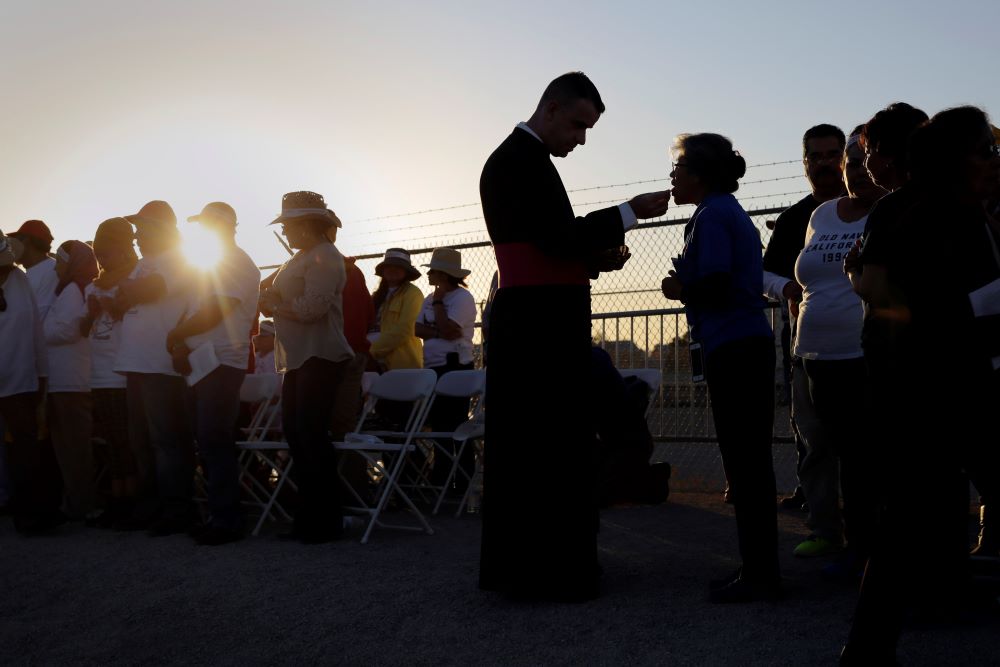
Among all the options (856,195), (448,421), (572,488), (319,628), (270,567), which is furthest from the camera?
(448,421)

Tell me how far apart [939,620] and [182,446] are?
448cm

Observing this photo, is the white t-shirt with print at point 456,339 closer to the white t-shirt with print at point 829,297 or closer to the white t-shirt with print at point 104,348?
the white t-shirt with print at point 104,348

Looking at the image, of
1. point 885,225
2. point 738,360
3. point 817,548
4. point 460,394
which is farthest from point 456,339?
point 885,225

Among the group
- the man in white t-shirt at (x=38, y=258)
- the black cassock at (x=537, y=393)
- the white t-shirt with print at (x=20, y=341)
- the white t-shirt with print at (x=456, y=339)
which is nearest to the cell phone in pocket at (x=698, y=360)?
the black cassock at (x=537, y=393)

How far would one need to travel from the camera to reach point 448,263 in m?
8.34

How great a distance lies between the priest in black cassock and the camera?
402 cm

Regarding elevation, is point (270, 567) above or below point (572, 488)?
below

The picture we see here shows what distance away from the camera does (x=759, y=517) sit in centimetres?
381

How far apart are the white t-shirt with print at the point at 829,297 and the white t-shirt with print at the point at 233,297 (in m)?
3.17

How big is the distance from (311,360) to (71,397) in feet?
6.73

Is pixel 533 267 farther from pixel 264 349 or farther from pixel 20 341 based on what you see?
pixel 264 349

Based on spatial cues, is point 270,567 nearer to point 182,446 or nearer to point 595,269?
point 182,446

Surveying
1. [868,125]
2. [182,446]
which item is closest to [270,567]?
[182,446]

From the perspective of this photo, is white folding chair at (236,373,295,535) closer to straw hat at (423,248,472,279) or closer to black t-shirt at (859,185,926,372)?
straw hat at (423,248,472,279)
